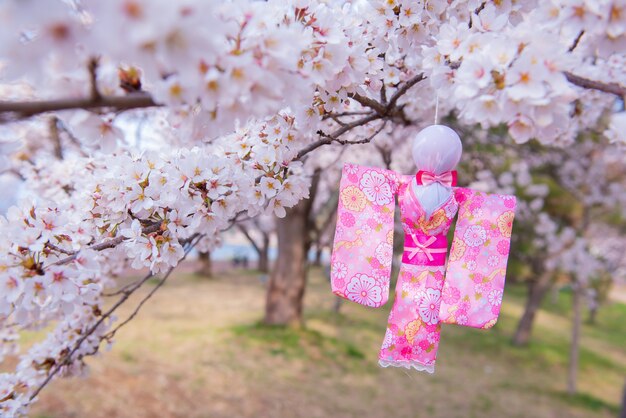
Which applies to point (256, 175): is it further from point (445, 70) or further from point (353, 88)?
point (445, 70)

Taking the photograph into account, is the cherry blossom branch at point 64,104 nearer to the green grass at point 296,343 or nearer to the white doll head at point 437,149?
the white doll head at point 437,149

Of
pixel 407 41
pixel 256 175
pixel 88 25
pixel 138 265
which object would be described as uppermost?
pixel 407 41

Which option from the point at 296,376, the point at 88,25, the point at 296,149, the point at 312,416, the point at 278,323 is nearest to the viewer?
the point at 88,25

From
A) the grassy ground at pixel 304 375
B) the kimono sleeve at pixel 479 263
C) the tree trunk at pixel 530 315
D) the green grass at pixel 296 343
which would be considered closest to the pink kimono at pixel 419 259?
the kimono sleeve at pixel 479 263

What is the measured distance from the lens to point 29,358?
1.92 metres

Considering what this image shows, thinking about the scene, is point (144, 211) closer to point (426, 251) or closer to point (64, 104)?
point (64, 104)

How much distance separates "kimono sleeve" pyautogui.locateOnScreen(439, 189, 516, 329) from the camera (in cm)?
161

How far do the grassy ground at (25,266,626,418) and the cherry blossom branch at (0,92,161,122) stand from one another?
3.46m

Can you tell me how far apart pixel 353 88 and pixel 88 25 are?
0.81 metres

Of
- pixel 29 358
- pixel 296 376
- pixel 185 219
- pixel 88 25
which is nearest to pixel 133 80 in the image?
pixel 88 25

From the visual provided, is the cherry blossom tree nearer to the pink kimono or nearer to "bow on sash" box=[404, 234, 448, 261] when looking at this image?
the pink kimono

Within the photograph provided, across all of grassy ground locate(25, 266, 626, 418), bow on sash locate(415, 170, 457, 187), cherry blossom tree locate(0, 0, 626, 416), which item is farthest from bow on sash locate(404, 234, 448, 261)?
grassy ground locate(25, 266, 626, 418)

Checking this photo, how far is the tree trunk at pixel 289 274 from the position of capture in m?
6.84

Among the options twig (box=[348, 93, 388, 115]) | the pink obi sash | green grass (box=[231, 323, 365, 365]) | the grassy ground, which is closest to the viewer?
twig (box=[348, 93, 388, 115])
